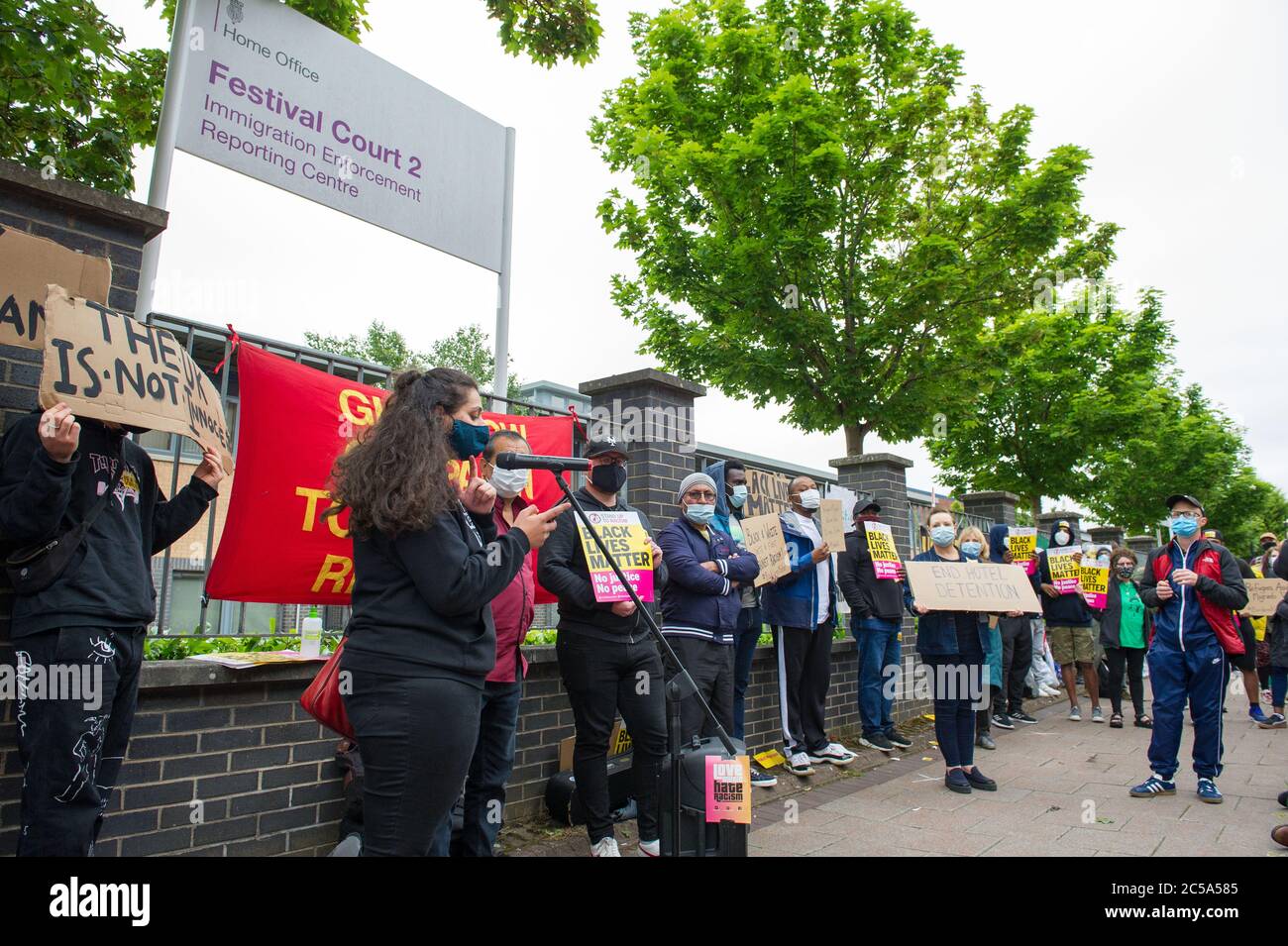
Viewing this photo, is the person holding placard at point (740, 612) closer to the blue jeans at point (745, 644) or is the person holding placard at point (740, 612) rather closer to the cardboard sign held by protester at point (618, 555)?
the blue jeans at point (745, 644)

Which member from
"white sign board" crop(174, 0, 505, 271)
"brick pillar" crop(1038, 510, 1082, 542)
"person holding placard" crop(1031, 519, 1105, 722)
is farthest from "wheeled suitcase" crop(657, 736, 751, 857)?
"brick pillar" crop(1038, 510, 1082, 542)

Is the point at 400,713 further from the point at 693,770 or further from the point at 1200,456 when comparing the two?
the point at 1200,456

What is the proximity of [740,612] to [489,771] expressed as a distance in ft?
9.28

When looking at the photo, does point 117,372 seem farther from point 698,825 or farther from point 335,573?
point 698,825

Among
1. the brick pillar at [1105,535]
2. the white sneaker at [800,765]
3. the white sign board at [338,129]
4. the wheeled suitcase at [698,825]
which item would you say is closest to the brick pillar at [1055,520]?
the brick pillar at [1105,535]

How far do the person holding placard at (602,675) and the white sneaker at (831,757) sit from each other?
2.72m

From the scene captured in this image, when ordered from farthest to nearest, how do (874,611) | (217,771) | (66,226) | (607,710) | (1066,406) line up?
(1066,406) < (874,611) < (607,710) < (217,771) < (66,226)

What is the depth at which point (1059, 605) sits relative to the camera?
30.6ft

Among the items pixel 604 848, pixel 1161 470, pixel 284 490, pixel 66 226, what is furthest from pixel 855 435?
pixel 1161 470

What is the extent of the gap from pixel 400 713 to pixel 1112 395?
20.6m

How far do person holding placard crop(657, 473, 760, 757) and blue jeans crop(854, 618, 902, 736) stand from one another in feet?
8.27
